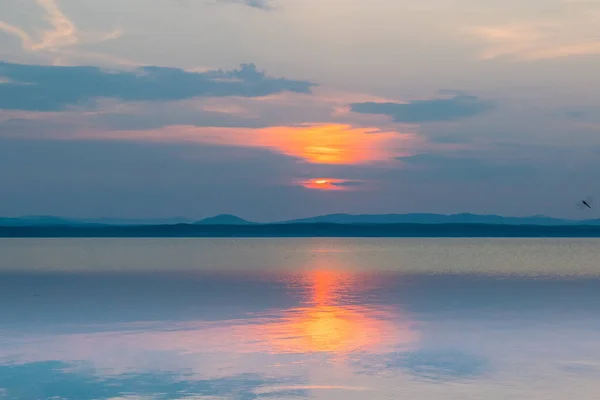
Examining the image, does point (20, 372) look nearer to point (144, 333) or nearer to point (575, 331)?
point (144, 333)

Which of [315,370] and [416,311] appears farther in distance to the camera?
[416,311]

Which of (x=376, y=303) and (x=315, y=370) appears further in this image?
(x=376, y=303)

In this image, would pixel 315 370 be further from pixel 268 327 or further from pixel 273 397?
pixel 268 327

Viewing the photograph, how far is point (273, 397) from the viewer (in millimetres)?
14438

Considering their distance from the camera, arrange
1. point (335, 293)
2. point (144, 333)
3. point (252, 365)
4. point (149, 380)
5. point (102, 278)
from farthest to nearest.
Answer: point (102, 278)
point (335, 293)
point (144, 333)
point (252, 365)
point (149, 380)

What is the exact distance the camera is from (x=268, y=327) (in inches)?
944

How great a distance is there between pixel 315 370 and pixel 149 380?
316 centimetres

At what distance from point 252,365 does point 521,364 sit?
5.47 meters

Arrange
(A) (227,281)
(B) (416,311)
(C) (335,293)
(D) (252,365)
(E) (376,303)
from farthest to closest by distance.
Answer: (A) (227,281)
(C) (335,293)
(E) (376,303)
(B) (416,311)
(D) (252,365)

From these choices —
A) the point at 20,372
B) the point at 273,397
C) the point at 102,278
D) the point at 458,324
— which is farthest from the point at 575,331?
the point at 102,278

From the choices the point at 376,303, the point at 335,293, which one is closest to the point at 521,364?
the point at 376,303

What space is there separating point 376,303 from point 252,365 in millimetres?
14872

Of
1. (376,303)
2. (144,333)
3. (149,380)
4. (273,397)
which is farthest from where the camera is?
(376,303)

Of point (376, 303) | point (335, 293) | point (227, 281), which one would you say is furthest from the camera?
point (227, 281)
